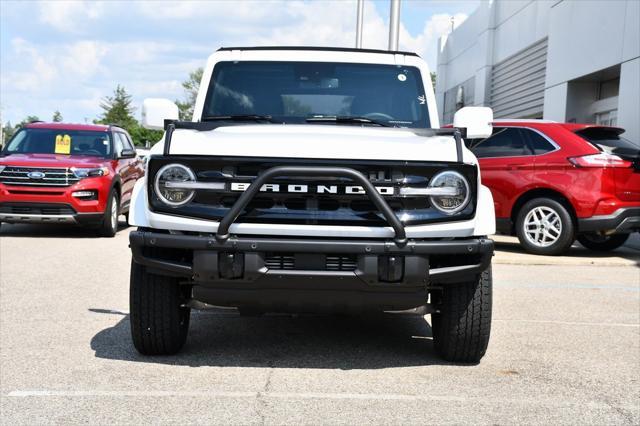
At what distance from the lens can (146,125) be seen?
5680mm

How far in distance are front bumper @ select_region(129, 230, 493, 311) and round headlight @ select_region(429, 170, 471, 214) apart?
0.19 meters

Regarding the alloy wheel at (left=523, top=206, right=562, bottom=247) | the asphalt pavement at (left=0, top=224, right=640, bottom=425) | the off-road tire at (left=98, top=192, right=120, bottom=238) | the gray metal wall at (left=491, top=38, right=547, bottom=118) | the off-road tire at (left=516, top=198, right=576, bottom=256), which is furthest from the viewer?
the gray metal wall at (left=491, top=38, right=547, bottom=118)

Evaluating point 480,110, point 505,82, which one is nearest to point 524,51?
point 505,82

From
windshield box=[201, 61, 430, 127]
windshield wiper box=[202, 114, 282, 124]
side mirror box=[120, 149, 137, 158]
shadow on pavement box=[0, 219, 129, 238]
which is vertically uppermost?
windshield box=[201, 61, 430, 127]

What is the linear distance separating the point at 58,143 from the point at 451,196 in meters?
9.85

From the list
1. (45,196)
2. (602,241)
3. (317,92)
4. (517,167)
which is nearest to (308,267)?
(317,92)

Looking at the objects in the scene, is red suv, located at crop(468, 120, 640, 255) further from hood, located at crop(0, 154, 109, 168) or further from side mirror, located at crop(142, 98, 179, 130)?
side mirror, located at crop(142, 98, 179, 130)

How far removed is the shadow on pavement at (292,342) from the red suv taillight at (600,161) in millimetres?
4457

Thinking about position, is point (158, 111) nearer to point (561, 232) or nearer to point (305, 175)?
point (305, 175)

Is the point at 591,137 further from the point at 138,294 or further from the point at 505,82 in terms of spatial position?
the point at 505,82

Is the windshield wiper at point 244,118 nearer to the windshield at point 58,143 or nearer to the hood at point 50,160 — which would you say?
the hood at point 50,160

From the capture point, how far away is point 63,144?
12.9 m

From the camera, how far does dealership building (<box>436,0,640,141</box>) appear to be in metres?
15.5

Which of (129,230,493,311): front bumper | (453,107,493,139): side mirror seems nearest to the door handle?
(453,107,493,139): side mirror
